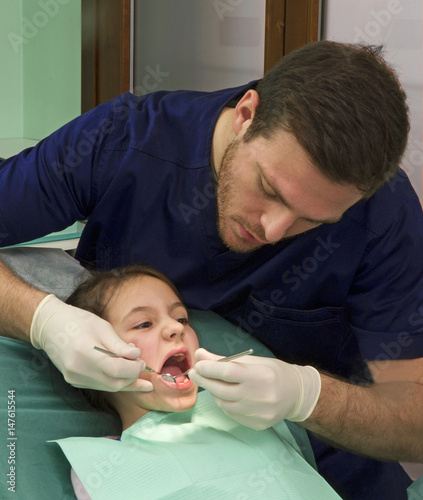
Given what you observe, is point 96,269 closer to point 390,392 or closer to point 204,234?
point 204,234

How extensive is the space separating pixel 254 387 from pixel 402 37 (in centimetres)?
149

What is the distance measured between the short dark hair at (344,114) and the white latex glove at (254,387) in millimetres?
390

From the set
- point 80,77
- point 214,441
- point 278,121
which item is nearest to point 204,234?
point 278,121

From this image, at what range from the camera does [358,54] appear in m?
1.38

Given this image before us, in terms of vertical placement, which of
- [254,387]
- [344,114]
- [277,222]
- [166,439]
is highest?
[344,114]

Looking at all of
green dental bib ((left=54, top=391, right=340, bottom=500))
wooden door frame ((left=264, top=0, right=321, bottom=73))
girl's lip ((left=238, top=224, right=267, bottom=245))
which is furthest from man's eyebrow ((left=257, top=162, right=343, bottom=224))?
wooden door frame ((left=264, top=0, right=321, bottom=73))

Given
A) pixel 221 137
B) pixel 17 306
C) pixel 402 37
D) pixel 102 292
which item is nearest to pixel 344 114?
pixel 221 137

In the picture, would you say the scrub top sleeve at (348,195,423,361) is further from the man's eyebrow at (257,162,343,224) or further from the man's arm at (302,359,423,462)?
the man's eyebrow at (257,162,343,224)

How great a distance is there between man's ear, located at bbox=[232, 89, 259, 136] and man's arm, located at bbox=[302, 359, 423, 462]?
22.6 inches

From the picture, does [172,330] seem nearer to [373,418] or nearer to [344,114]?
[373,418]

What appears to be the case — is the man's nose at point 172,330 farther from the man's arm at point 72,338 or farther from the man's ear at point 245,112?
the man's ear at point 245,112

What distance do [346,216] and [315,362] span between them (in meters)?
0.41

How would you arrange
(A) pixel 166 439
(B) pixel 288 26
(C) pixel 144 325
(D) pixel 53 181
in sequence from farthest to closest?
(B) pixel 288 26, (D) pixel 53 181, (C) pixel 144 325, (A) pixel 166 439

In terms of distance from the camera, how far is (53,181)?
63.7 inches
